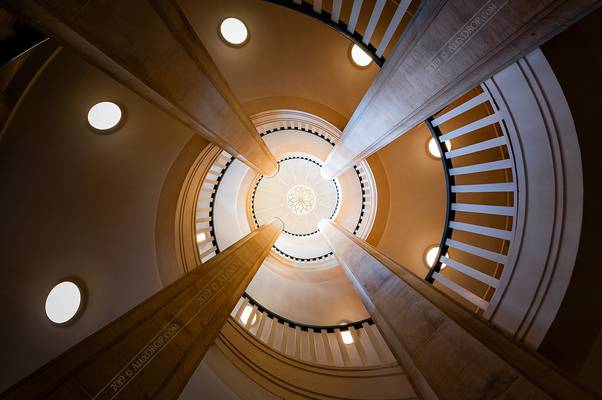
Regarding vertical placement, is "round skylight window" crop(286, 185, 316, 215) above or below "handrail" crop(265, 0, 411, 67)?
below

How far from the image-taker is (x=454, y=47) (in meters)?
2.27

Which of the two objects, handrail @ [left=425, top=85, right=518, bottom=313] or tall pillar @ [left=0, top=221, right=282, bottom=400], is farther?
handrail @ [left=425, top=85, right=518, bottom=313]

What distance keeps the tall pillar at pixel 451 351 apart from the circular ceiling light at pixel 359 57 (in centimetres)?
373

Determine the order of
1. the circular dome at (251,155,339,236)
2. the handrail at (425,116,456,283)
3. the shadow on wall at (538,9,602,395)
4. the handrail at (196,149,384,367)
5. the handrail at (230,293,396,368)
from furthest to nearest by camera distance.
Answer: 1. the circular dome at (251,155,339,236)
2. the handrail at (230,293,396,368)
3. the handrail at (196,149,384,367)
4. the handrail at (425,116,456,283)
5. the shadow on wall at (538,9,602,395)

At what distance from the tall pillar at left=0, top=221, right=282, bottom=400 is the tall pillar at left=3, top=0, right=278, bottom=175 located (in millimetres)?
1811

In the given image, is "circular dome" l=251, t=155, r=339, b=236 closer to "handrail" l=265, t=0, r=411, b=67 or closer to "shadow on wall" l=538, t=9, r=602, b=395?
"handrail" l=265, t=0, r=411, b=67

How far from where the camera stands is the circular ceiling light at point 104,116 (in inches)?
166

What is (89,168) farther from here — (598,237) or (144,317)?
(598,237)

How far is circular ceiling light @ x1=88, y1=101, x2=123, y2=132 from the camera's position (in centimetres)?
421

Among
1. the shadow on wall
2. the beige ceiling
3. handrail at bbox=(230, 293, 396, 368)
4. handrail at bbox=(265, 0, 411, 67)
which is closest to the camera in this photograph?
the shadow on wall

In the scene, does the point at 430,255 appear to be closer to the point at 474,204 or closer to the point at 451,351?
the point at 474,204

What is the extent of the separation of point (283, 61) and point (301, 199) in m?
7.63

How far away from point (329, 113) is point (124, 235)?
4.51 meters

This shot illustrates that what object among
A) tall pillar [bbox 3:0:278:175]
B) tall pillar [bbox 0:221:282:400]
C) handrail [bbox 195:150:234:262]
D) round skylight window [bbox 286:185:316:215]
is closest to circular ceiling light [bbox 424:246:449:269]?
handrail [bbox 195:150:234:262]
